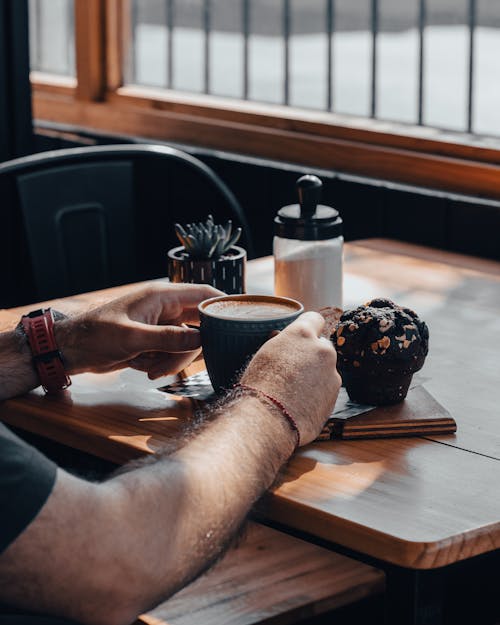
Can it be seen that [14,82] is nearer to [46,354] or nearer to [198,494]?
[46,354]

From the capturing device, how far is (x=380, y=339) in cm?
147

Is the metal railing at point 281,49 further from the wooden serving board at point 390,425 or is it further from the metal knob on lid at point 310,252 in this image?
the wooden serving board at point 390,425

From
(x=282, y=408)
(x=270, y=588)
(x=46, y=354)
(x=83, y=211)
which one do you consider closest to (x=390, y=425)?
(x=282, y=408)

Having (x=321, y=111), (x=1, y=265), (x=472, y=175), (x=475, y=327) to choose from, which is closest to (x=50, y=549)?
(x=475, y=327)

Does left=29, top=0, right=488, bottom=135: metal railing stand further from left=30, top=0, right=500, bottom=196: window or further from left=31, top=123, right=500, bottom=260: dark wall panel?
left=31, top=123, right=500, bottom=260: dark wall panel

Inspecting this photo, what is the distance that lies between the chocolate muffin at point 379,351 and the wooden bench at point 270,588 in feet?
0.73

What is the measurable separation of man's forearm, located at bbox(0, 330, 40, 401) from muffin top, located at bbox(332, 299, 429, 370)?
455mm

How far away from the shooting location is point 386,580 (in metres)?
1.33

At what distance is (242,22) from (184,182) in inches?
21.1

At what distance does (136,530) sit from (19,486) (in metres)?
0.14

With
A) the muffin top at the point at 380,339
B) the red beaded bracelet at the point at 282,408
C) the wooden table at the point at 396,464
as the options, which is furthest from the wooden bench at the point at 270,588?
the muffin top at the point at 380,339

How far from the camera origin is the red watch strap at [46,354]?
1646 mm

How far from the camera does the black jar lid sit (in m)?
1.77

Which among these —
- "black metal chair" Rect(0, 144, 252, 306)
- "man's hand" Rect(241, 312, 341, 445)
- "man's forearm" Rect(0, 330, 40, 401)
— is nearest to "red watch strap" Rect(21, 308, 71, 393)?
"man's forearm" Rect(0, 330, 40, 401)
